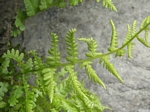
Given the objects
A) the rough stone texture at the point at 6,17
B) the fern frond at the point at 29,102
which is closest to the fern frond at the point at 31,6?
the rough stone texture at the point at 6,17

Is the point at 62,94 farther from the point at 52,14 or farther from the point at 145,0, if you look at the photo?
the point at 145,0

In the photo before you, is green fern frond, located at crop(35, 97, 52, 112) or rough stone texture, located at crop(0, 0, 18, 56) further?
green fern frond, located at crop(35, 97, 52, 112)

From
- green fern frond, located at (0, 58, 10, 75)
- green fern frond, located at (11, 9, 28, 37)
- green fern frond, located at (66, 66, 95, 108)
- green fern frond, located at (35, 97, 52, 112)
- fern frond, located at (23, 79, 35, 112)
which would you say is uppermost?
green fern frond, located at (11, 9, 28, 37)

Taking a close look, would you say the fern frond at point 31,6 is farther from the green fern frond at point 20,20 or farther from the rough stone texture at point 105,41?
the rough stone texture at point 105,41

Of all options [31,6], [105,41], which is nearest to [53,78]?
[31,6]

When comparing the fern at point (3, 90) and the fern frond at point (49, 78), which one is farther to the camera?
the fern at point (3, 90)

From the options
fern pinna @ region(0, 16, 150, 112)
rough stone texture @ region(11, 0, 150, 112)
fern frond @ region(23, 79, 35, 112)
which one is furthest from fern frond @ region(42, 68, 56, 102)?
rough stone texture @ region(11, 0, 150, 112)

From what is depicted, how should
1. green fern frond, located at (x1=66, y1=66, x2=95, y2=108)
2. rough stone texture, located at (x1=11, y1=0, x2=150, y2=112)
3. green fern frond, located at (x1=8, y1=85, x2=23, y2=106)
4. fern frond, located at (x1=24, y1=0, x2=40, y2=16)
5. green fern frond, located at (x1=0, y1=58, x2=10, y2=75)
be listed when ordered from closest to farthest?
green fern frond, located at (x1=66, y1=66, x2=95, y2=108), green fern frond, located at (x1=8, y1=85, x2=23, y2=106), green fern frond, located at (x1=0, y1=58, x2=10, y2=75), fern frond, located at (x1=24, y1=0, x2=40, y2=16), rough stone texture, located at (x1=11, y1=0, x2=150, y2=112)

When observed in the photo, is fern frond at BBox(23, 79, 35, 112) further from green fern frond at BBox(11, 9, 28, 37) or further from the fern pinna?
green fern frond at BBox(11, 9, 28, 37)

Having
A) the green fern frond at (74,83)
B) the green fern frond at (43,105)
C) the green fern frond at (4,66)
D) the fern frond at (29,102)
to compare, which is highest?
the green fern frond at (4,66)
